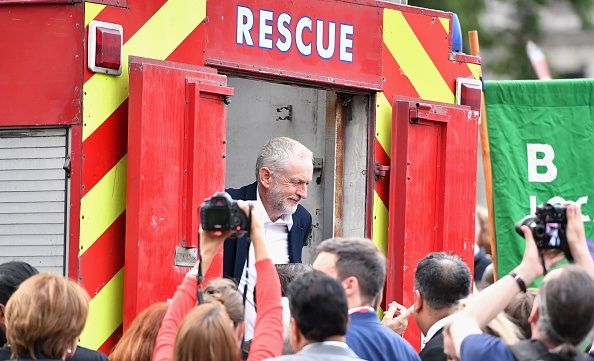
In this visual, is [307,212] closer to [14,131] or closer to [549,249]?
[14,131]

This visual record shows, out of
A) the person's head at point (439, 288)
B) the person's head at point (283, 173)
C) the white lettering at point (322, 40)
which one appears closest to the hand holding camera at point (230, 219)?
the person's head at point (439, 288)

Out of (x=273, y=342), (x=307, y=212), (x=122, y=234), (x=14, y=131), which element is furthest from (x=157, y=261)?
(x=307, y=212)

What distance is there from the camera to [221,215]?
5.31 meters

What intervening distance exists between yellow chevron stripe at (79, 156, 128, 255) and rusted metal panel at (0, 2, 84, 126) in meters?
0.27

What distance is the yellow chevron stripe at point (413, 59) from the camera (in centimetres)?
729

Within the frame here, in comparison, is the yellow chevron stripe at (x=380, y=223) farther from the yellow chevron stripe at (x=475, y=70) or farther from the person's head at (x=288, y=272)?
the yellow chevron stripe at (x=475, y=70)

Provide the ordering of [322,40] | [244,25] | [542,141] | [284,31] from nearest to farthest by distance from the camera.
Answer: [244,25] < [284,31] < [322,40] < [542,141]

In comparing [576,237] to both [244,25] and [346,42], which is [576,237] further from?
[346,42]

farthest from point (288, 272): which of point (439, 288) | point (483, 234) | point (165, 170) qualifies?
point (483, 234)

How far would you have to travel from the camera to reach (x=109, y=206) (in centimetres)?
623

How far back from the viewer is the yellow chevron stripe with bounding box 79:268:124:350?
6.17 m

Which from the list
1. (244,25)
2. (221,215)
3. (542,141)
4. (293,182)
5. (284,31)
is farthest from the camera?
(542,141)

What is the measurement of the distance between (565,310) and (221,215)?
1.18m

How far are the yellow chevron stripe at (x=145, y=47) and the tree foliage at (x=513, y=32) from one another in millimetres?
15054
